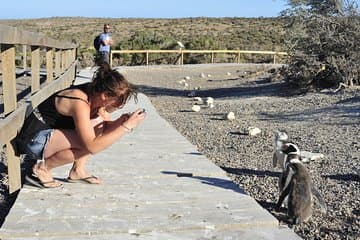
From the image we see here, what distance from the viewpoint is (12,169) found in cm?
513

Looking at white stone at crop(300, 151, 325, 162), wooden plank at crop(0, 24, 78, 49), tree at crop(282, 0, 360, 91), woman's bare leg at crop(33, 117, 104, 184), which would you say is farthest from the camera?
tree at crop(282, 0, 360, 91)

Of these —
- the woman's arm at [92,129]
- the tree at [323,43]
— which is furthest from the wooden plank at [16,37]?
the tree at [323,43]

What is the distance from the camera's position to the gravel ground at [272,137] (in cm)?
546

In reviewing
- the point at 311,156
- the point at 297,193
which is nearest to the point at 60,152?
the point at 297,193

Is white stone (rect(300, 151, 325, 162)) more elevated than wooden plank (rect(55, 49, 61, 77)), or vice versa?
wooden plank (rect(55, 49, 61, 77))

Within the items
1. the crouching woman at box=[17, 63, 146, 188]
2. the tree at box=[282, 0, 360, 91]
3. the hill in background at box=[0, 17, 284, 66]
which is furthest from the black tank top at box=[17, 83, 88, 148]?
the hill in background at box=[0, 17, 284, 66]

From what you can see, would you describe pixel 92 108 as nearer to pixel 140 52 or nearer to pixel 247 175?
pixel 247 175

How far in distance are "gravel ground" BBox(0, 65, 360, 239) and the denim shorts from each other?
41cm

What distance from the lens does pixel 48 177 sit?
16.9 ft

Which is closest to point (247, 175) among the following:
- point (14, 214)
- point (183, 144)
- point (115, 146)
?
point (183, 144)

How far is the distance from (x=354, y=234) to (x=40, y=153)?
243 cm

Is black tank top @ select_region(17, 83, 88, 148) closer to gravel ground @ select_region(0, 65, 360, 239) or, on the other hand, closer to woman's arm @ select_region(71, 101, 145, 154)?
woman's arm @ select_region(71, 101, 145, 154)

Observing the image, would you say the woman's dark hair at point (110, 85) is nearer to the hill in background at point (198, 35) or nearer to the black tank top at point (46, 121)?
the black tank top at point (46, 121)

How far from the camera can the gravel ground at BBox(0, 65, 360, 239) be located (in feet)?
17.9
